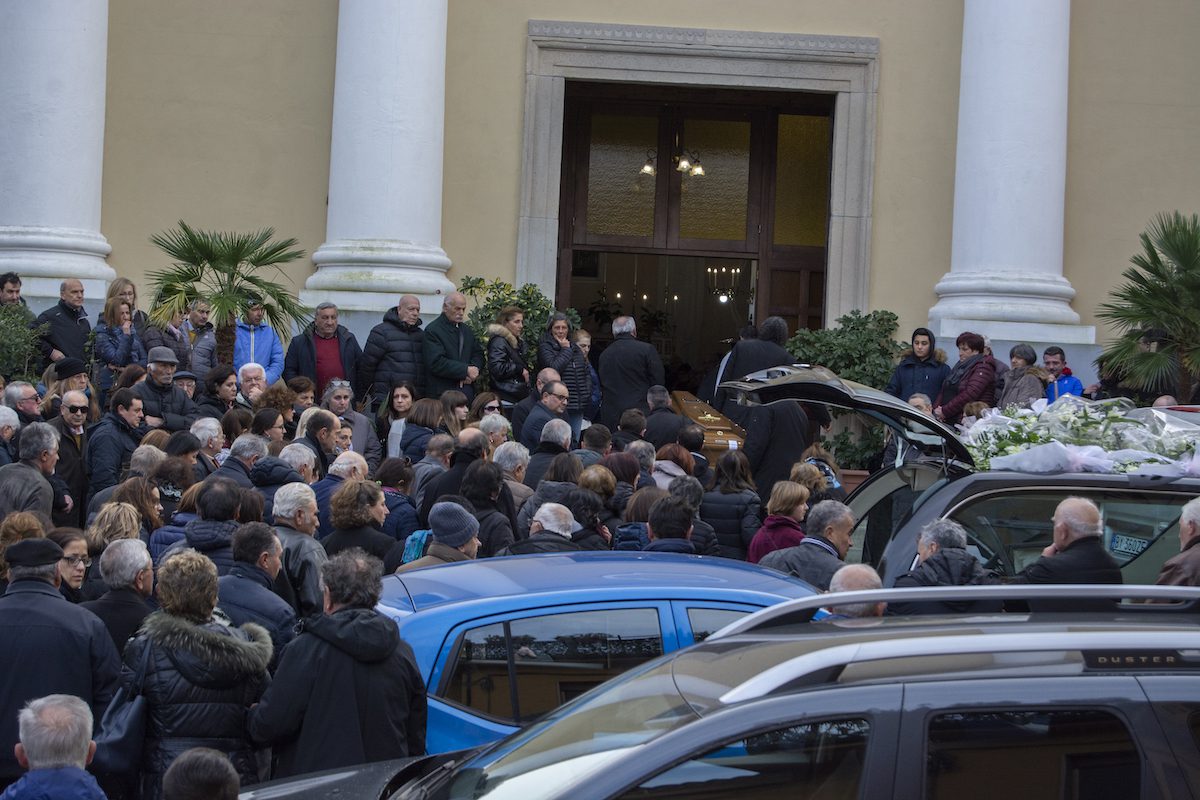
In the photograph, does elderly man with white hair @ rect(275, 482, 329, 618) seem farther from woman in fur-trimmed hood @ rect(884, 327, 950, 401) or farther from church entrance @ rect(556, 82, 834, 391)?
church entrance @ rect(556, 82, 834, 391)

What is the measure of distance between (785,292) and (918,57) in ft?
10.9

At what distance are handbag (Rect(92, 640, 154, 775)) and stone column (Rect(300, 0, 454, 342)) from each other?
9.38 meters

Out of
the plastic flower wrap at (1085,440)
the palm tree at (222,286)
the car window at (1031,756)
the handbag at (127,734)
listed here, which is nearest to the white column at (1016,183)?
the palm tree at (222,286)

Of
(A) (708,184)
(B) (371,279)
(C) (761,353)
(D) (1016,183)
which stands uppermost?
(A) (708,184)

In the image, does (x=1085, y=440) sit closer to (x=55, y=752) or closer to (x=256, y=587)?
(x=256, y=587)

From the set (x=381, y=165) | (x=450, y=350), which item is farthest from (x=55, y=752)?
(x=381, y=165)

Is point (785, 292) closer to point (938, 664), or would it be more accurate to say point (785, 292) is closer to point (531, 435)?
point (531, 435)

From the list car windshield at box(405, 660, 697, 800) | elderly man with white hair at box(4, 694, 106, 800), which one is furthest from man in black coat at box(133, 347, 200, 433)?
car windshield at box(405, 660, 697, 800)

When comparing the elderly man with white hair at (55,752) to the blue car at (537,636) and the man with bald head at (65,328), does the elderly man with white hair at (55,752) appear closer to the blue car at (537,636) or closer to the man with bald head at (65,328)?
the blue car at (537,636)

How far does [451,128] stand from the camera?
16109 mm

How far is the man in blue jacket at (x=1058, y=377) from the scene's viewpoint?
13.7 m

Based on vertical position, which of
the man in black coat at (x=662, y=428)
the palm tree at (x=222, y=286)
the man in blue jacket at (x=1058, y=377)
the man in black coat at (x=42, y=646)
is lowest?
the man in black coat at (x=42, y=646)

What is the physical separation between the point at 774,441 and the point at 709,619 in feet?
20.7

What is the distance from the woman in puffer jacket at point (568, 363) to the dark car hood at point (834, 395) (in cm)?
630
